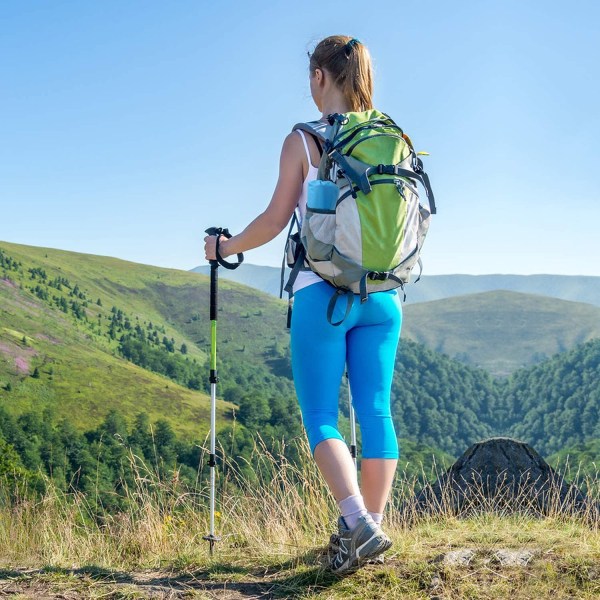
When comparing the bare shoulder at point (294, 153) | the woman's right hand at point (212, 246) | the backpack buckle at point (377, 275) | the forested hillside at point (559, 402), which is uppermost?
the bare shoulder at point (294, 153)

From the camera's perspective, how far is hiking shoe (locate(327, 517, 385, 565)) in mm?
2961

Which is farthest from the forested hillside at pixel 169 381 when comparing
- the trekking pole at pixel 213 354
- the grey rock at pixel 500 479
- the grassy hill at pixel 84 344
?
the trekking pole at pixel 213 354

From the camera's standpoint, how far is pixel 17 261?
141375mm

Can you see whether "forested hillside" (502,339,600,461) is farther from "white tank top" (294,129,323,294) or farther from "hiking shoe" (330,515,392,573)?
"white tank top" (294,129,323,294)

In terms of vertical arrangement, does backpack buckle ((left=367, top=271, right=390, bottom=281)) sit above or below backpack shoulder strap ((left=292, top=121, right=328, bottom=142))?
below

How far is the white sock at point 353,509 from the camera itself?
2912 mm

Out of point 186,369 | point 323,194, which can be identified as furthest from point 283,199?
point 186,369

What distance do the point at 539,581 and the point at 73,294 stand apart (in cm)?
14864

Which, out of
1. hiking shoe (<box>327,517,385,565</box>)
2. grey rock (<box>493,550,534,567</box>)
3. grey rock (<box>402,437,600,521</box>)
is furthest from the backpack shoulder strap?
grey rock (<box>402,437,600,521</box>)

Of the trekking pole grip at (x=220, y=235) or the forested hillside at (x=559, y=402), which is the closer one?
the trekking pole grip at (x=220, y=235)

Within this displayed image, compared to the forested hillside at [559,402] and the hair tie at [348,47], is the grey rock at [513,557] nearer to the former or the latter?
the hair tie at [348,47]

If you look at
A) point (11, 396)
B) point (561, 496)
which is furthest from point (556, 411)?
point (561, 496)

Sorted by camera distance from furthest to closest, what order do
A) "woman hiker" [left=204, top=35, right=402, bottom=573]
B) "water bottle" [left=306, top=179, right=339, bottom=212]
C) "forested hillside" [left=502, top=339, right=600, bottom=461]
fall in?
"forested hillside" [left=502, top=339, right=600, bottom=461] → "woman hiker" [left=204, top=35, right=402, bottom=573] → "water bottle" [left=306, top=179, right=339, bottom=212]

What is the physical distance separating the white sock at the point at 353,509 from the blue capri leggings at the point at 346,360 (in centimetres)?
20
